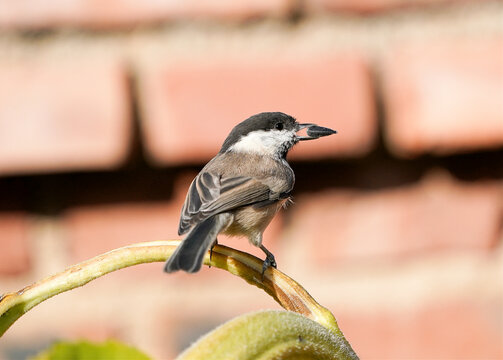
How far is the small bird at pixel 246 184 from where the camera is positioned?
713 mm

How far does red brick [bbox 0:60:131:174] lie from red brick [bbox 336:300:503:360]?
312 mm

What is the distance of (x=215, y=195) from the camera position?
0.77 metres

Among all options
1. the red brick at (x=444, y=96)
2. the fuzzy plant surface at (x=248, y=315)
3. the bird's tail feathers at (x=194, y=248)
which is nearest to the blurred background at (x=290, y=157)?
the red brick at (x=444, y=96)

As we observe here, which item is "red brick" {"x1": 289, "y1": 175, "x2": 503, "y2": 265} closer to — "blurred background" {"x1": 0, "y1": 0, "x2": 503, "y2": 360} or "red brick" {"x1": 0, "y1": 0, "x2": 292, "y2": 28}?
"blurred background" {"x1": 0, "y1": 0, "x2": 503, "y2": 360}

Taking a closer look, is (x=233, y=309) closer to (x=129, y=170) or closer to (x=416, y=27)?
(x=129, y=170)

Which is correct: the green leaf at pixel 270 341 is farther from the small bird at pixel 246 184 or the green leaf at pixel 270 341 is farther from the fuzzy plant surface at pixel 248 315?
the small bird at pixel 246 184

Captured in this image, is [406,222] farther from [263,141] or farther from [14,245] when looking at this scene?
[14,245]

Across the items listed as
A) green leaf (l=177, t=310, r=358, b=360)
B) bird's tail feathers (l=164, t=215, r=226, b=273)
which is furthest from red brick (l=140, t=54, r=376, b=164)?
green leaf (l=177, t=310, r=358, b=360)

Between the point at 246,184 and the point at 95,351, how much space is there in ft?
1.74

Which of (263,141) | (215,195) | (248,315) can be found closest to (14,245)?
(215,195)

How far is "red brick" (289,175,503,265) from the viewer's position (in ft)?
2.72

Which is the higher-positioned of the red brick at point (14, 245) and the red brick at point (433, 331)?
the red brick at point (14, 245)

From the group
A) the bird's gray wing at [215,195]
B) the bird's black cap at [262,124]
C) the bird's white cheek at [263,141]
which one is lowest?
the bird's gray wing at [215,195]

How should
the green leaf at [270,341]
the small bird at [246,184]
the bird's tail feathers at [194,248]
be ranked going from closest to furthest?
the green leaf at [270,341], the bird's tail feathers at [194,248], the small bird at [246,184]
